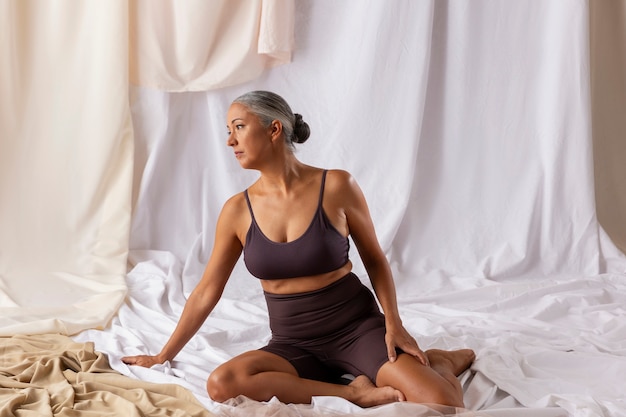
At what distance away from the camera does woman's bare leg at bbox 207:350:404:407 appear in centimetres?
255

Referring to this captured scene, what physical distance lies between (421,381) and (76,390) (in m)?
1.04

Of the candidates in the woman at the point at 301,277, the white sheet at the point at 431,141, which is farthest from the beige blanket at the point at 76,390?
the white sheet at the point at 431,141

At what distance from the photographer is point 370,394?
256cm

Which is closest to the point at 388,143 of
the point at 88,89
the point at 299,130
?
the point at 88,89

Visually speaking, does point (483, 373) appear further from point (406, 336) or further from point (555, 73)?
point (555, 73)

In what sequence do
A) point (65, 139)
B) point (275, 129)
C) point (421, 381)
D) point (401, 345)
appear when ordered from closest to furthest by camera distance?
point (421, 381)
point (401, 345)
point (275, 129)
point (65, 139)

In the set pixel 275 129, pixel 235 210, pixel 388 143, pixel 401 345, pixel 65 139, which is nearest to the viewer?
pixel 401 345

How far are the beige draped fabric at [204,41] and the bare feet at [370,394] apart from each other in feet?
7.07

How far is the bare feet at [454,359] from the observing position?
109 inches

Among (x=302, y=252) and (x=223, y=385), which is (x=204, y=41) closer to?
(x=302, y=252)

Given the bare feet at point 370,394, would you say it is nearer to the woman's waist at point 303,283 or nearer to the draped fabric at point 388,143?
the woman's waist at point 303,283

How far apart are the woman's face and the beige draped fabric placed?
1.69 m

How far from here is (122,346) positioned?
10.7ft

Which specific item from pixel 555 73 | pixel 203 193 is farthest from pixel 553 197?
pixel 203 193
